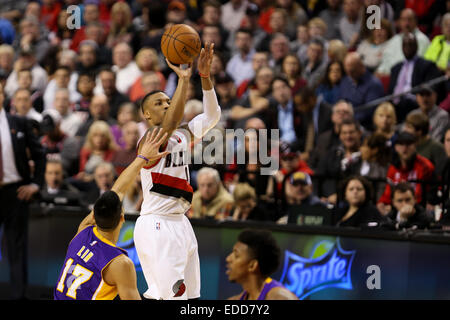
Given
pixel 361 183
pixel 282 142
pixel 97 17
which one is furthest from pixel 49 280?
pixel 97 17

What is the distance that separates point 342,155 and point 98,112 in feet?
12.5

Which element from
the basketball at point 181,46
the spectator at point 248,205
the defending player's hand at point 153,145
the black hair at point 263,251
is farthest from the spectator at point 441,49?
the black hair at point 263,251

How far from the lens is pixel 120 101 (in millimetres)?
12398

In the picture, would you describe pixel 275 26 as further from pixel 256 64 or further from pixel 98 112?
pixel 98 112

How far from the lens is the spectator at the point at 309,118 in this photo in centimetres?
1066

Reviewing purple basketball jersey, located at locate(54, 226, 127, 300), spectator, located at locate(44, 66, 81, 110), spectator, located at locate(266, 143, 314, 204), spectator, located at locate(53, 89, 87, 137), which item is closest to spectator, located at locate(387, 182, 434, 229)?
spectator, located at locate(266, 143, 314, 204)

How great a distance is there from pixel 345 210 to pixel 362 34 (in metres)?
3.97

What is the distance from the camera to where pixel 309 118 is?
10820 mm

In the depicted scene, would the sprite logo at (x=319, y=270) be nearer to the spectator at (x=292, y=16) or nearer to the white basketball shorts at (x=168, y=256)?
the white basketball shorts at (x=168, y=256)

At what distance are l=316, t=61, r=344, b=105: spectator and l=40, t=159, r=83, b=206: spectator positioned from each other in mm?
3496

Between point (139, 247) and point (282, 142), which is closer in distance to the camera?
point (139, 247)

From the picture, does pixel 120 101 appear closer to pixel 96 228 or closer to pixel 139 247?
pixel 139 247

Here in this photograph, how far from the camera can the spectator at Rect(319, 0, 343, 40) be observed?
1251 cm

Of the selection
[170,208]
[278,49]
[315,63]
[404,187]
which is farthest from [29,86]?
[170,208]
